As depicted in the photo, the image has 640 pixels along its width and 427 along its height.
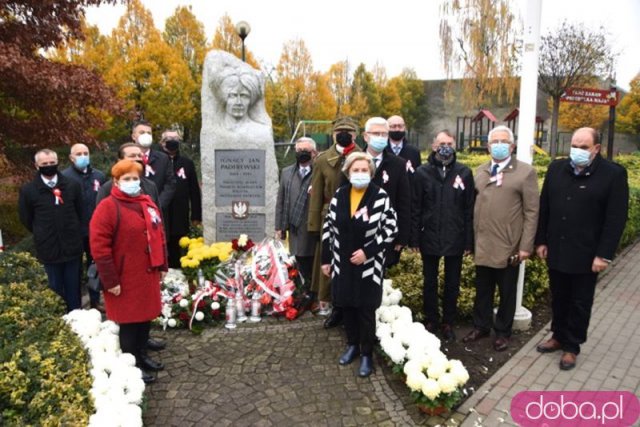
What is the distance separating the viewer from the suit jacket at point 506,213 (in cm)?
436

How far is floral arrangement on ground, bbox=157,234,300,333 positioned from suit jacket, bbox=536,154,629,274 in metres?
2.71

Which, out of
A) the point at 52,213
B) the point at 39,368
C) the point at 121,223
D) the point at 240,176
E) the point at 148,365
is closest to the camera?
the point at 39,368

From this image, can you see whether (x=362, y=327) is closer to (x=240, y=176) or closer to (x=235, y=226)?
(x=235, y=226)

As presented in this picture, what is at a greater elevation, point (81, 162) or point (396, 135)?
point (396, 135)

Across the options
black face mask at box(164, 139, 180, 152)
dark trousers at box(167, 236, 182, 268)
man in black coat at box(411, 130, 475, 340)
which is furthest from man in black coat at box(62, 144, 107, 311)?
man in black coat at box(411, 130, 475, 340)

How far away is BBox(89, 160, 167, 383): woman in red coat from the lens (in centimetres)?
361

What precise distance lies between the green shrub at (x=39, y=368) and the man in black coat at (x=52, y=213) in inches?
25.5

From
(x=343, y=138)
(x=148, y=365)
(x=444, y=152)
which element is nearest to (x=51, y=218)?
(x=148, y=365)

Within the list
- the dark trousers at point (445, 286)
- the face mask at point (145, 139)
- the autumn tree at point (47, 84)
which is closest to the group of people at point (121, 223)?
the face mask at point (145, 139)

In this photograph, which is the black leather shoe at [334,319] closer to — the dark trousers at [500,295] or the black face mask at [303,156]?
the dark trousers at [500,295]

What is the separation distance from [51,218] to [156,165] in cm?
133

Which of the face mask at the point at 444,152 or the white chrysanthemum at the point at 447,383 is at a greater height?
the face mask at the point at 444,152

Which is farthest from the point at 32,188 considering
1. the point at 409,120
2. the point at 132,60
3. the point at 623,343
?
the point at 409,120

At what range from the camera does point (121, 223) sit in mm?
3682
